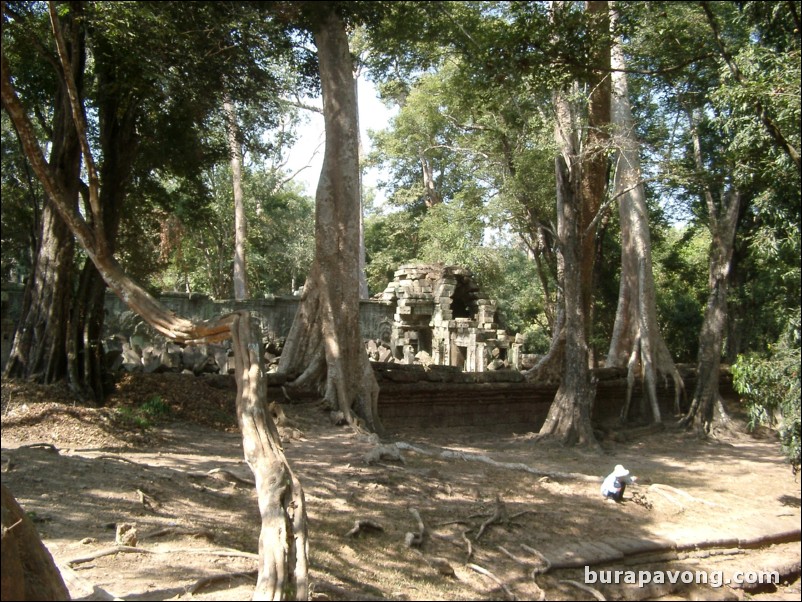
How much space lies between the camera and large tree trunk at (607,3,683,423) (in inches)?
526

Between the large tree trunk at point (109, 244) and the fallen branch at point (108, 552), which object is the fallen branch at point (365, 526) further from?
the large tree trunk at point (109, 244)

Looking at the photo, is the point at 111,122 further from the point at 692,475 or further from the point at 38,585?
the point at 692,475

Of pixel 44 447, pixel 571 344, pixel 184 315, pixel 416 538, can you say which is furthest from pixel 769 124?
pixel 184 315

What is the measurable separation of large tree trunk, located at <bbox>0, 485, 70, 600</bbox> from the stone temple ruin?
49.2 feet

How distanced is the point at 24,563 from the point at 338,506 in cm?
311

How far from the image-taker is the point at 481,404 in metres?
12.4

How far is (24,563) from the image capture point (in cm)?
331

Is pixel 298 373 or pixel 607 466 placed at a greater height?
pixel 298 373

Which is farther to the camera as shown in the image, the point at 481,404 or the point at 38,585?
the point at 481,404

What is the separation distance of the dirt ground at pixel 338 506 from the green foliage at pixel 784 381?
50.6 inches

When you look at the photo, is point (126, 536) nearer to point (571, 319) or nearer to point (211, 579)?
point (211, 579)

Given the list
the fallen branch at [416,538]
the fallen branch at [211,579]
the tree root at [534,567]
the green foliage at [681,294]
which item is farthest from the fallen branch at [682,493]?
the green foliage at [681,294]

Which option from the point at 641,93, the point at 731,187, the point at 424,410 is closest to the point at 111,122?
the point at 424,410

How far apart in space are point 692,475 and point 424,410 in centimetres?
414
